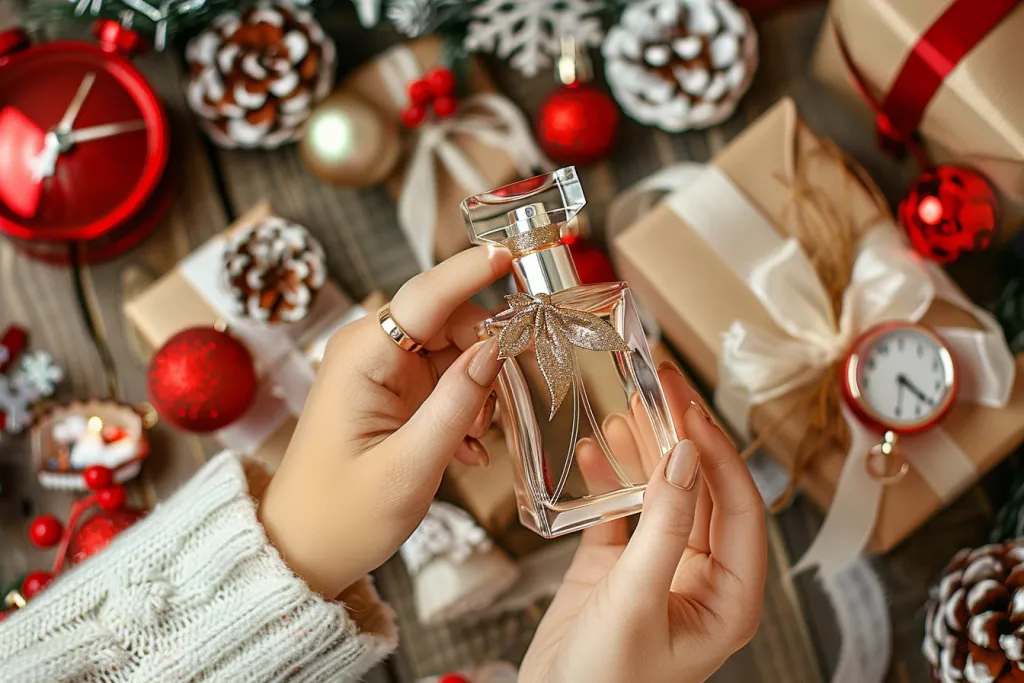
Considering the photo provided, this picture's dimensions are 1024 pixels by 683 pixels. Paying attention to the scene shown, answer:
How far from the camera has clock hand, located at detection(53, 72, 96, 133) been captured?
39.1 inches

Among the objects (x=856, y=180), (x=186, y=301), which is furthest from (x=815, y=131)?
(x=186, y=301)

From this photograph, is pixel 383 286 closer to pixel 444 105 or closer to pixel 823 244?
pixel 444 105

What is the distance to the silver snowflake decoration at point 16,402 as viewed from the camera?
1.04 metres

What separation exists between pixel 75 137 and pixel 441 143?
0.44m

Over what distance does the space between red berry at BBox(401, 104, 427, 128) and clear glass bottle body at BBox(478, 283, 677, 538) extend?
1.43 ft

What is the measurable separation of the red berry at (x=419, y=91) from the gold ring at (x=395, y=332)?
1.34ft

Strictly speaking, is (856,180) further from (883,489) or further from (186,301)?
(186,301)

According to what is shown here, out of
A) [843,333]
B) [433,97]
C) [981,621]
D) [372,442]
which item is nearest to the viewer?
[372,442]

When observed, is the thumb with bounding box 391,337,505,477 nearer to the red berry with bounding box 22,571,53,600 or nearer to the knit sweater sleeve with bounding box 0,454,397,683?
the knit sweater sleeve with bounding box 0,454,397,683

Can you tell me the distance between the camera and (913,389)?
91 centimetres

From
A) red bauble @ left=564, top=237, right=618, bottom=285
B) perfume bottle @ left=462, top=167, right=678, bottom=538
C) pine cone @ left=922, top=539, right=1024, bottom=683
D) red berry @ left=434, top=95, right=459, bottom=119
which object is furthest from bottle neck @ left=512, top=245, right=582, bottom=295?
pine cone @ left=922, top=539, right=1024, bottom=683

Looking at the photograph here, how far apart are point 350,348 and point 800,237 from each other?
0.57 m

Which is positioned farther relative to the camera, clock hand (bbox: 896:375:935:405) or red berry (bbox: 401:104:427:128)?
red berry (bbox: 401:104:427:128)

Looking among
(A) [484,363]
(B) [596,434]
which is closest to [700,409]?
(B) [596,434]
